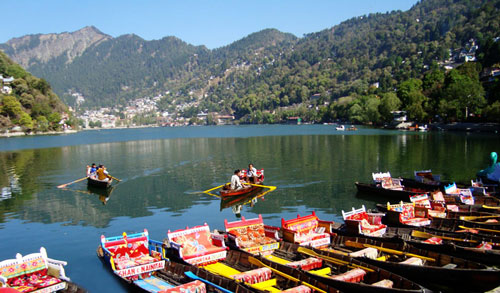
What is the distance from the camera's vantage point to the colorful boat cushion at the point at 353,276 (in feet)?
40.8

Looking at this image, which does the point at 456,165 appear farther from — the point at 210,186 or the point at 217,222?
the point at 217,222

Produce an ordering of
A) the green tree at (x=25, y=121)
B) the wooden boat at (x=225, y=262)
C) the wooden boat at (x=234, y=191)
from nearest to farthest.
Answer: the wooden boat at (x=225, y=262)
the wooden boat at (x=234, y=191)
the green tree at (x=25, y=121)

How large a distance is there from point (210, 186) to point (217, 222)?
1312cm

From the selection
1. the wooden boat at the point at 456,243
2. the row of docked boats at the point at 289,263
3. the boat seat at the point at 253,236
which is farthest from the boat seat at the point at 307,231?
the wooden boat at the point at 456,243

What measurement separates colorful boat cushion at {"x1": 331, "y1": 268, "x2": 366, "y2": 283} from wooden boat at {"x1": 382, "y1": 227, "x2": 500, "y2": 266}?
136 inches

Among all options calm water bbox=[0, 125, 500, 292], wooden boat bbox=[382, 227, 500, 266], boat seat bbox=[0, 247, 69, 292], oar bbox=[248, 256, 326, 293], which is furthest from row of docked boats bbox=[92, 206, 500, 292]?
calm water bbox=[0, 125, 500, 292]

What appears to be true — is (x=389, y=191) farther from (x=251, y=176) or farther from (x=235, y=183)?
(x=251, y=176)

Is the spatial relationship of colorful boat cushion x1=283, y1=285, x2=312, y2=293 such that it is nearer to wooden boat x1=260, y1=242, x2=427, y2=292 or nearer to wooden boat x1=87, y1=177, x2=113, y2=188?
wooden boat x1=260, y1=242, x2=427, y2=292

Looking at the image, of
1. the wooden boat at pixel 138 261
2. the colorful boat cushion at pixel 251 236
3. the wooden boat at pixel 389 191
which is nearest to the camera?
the wooden boat at pixel 138 261

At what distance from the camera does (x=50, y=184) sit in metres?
42.4

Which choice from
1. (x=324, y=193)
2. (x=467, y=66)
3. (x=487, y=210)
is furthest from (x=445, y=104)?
(x=487, y=210)

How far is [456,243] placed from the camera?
624 inches

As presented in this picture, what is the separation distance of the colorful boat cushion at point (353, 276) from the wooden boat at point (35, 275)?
9124 mm

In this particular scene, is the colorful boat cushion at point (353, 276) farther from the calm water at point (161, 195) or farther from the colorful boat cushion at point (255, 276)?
the calm water at point (161, 195)
